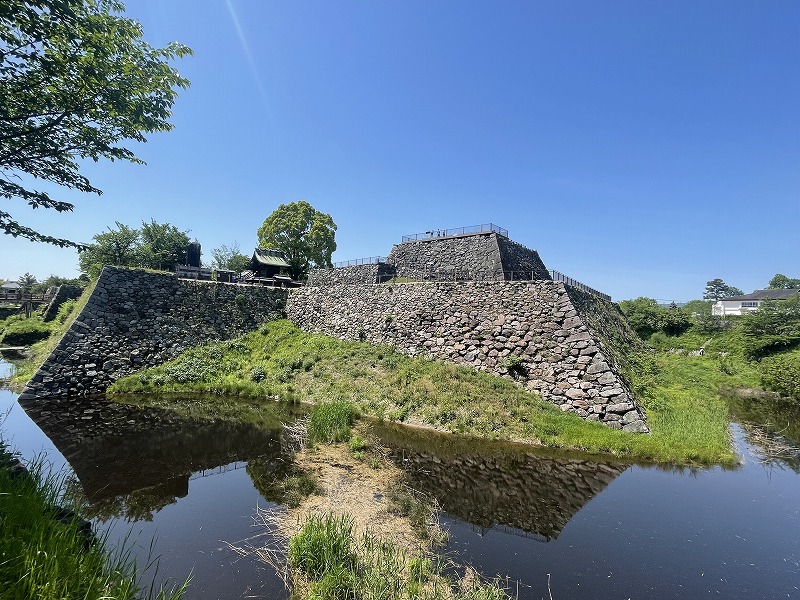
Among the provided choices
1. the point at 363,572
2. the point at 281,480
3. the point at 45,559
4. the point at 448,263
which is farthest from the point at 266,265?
the point at 45,559

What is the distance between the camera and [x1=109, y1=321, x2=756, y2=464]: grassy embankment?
13.6 metres

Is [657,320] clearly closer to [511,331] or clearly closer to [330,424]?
[511,331]

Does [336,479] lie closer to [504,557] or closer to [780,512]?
[504,557]

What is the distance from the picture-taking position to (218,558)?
6863 millimetres

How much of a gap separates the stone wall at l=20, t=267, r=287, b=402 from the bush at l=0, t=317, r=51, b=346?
1944 cm

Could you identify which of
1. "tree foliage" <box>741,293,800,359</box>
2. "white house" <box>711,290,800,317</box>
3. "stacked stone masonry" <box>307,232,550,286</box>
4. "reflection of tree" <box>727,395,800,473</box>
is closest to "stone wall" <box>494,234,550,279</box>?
"stacked stone masonry" <box>307,232,550,286</box>

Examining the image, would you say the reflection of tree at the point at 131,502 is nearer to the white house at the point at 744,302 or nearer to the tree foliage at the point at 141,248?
the tree foliage at the point at 141,248

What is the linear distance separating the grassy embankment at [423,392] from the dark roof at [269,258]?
1160 cm

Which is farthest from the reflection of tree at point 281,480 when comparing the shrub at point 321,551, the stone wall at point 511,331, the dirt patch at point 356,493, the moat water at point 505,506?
the stone wall at point 511,331

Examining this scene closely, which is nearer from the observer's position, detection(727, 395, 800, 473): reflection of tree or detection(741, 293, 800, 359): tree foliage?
detection(727, 395, 800, 473): reflection of tree

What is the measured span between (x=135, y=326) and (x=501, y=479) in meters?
24.0

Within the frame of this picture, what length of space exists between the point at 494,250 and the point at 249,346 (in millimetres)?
21779

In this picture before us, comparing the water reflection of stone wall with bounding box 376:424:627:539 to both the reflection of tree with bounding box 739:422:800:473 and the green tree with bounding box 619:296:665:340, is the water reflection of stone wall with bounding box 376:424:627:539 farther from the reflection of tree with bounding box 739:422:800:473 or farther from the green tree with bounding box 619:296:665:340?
the green tree with bounding box 619:296:665:340

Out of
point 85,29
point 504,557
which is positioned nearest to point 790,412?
point 504,557
